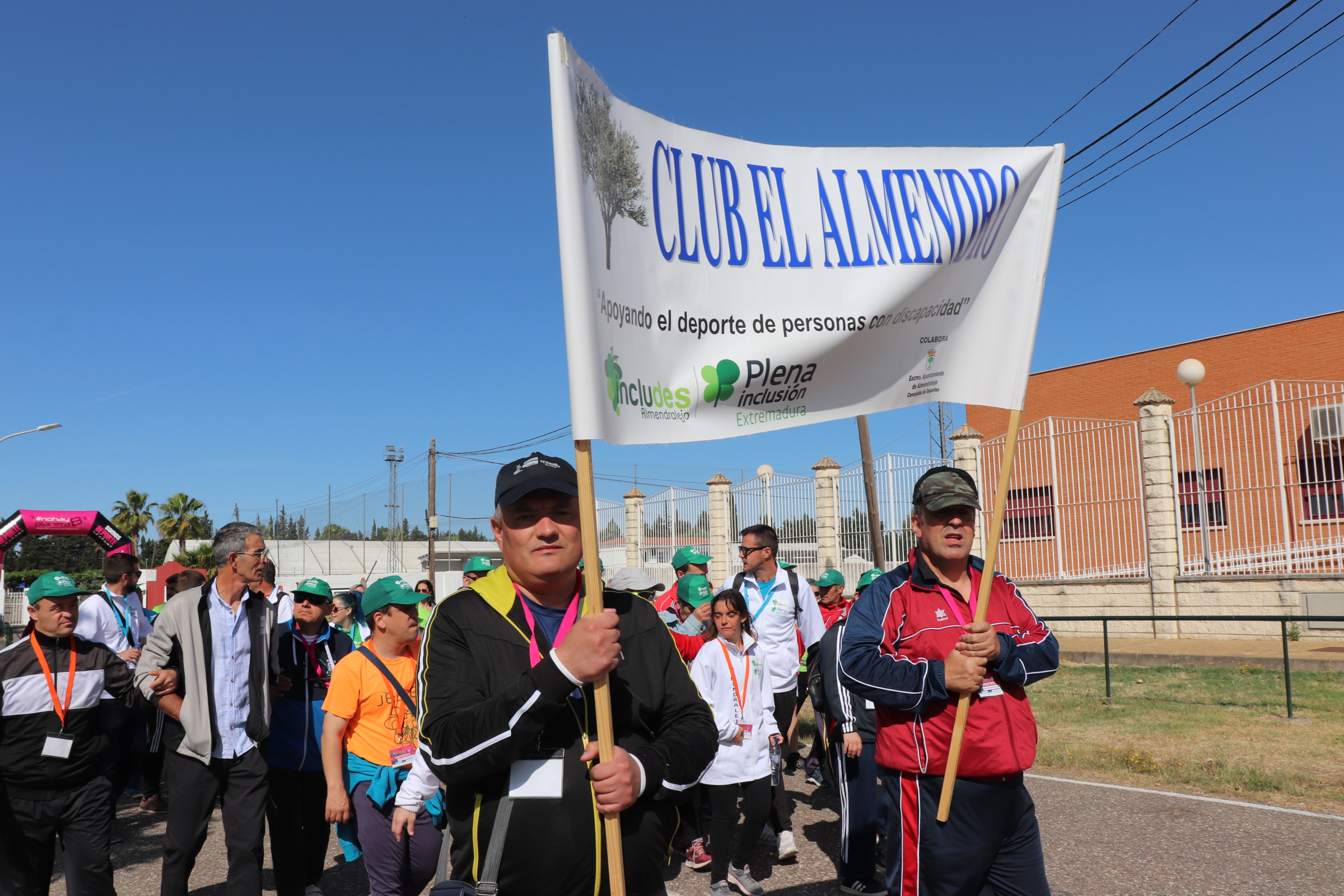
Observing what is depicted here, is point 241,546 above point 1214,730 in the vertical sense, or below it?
above

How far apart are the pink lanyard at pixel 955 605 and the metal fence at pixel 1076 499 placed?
15.3 metres

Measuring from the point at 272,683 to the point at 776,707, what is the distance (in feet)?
12.1

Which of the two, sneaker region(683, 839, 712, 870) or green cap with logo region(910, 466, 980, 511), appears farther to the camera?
sneaker region(683, 839, 712, 870)

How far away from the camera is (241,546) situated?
515 cm

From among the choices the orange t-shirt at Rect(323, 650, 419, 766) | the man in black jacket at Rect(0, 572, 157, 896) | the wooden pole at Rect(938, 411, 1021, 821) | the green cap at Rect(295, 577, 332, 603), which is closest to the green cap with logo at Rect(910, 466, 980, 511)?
the wooden pole at Rect(938, 411, 1021, 821)

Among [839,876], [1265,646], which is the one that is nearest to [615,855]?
[839,876]

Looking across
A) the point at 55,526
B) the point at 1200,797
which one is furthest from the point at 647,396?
the point at 55,526

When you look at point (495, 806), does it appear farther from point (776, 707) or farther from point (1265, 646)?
point (1265, 646)

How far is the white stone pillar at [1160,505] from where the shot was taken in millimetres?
17125

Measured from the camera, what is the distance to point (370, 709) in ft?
15.5

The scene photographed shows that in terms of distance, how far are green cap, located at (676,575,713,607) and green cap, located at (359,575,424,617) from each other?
2.99m

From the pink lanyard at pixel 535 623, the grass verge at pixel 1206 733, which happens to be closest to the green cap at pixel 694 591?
the grass verge at pixel 1206 733

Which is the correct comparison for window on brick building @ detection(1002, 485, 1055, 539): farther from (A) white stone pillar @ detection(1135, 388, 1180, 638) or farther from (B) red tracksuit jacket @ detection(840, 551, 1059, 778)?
(B) red tracksuit jacket @ detection(840, 551, 1059, 778)

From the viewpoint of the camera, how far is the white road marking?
6734mm
